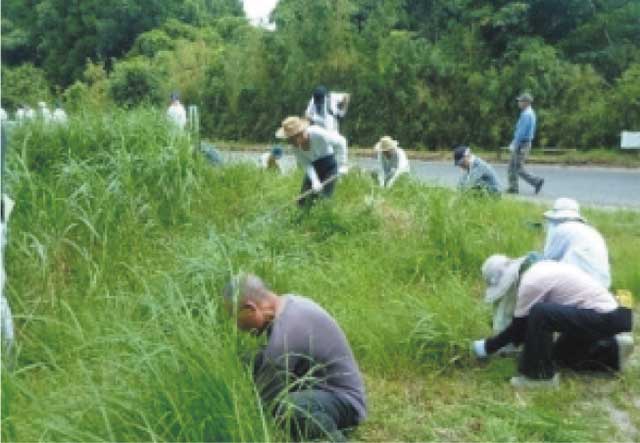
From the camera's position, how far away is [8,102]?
10.9 meters

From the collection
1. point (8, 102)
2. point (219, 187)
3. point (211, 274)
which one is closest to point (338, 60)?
point (8, 102)

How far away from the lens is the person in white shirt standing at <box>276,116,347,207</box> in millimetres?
7980

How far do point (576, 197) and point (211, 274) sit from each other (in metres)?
8.36

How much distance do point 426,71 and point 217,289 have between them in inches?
692

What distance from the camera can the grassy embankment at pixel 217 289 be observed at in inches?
143

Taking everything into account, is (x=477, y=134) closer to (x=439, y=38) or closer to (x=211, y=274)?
(x=439, y=38)

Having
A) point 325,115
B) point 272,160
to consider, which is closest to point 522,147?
point 325,115

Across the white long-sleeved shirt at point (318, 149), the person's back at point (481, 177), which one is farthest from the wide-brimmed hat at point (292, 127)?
the person's back at point (481, 177)

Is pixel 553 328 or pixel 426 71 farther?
pixel 426 71

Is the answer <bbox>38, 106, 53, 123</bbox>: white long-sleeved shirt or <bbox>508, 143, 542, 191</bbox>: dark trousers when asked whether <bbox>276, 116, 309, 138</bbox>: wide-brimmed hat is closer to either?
<bbox>38, 106, 53, 123</bbox>: white long-sleeved shirt

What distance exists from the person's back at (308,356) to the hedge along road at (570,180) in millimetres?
5396

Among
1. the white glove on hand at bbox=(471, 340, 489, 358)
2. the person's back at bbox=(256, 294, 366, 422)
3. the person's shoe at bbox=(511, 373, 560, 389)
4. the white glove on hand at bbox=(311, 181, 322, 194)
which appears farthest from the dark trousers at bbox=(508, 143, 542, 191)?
the person's back at bbox=(256, 294, 366, 422)

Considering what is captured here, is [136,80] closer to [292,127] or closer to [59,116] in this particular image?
[59,116]

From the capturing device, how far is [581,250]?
554cm
